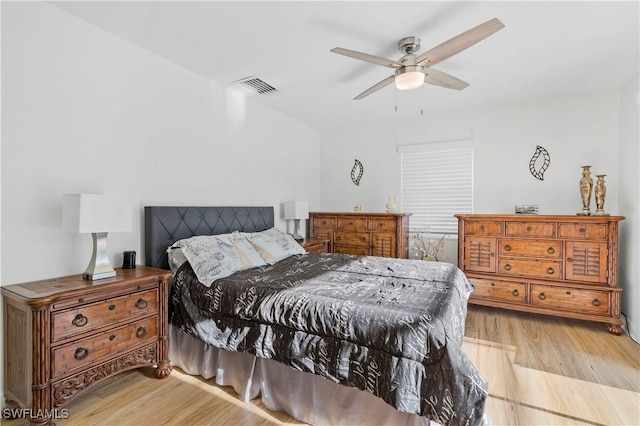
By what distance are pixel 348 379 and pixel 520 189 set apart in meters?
3.62

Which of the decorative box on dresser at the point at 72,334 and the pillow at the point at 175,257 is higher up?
the pillow at the point at 175,257

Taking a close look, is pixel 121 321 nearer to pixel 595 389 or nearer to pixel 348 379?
pixel 348 379

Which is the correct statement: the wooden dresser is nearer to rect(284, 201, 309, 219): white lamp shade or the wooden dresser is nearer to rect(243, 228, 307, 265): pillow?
rect(284, 201, 309, 219): white lamp shade

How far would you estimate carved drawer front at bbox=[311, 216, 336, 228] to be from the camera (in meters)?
4.64

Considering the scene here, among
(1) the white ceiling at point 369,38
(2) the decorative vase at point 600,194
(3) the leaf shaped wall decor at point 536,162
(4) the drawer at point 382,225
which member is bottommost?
(4) the drawer at point 382,225

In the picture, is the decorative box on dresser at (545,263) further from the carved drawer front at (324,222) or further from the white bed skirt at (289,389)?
the white bed skirt at (289,389)

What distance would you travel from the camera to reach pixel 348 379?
1.63 metres

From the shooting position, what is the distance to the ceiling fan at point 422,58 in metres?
1.91

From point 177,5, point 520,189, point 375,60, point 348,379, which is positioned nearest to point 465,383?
point 348,379

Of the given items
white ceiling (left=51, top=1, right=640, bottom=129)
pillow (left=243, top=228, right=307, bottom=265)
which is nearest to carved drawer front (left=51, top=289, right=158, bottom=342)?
pillow (left=243, top=228, right=307, bottom=265)

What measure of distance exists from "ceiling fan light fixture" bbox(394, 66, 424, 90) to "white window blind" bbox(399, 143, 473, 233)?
2333 millimetres

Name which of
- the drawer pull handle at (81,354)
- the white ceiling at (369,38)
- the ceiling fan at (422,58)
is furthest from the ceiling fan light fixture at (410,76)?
the drawer pull handle at (81,354)

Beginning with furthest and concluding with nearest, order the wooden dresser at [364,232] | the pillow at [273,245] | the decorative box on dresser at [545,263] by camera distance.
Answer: the wooden dresser at [364,232], the decorative box on dresser at [545,263], the pillow at [273,245]

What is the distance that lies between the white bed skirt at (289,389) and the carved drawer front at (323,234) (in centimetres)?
261
